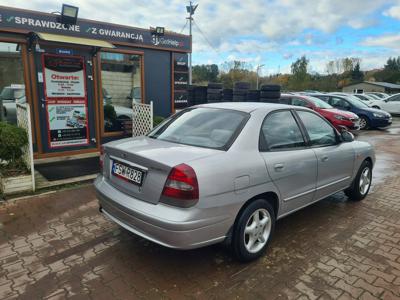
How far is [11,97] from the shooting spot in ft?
22.6

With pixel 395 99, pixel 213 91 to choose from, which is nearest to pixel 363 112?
pixel 213 91

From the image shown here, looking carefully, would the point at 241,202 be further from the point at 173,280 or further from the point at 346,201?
the point at 346,201

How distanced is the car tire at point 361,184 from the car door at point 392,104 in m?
18.9

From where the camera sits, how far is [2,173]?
499 centimetres

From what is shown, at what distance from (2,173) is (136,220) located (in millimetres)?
3362

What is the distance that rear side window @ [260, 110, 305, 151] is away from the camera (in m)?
3.36

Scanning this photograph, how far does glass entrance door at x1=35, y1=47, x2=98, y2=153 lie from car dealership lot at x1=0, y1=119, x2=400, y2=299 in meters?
3.06

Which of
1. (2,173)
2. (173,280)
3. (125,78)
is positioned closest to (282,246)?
(173,280)

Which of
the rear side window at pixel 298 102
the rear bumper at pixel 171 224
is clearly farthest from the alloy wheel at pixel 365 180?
the rear side window at pixel 298 102

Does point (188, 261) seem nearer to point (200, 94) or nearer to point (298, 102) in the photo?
point (200, 94)

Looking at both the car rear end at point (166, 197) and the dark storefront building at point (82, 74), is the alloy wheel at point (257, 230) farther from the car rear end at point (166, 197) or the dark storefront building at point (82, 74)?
the dark storefront building at point (82, 74)

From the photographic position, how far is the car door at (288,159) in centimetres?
331

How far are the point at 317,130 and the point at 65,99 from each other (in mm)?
5804

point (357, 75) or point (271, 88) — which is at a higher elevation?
point (357, 75)
